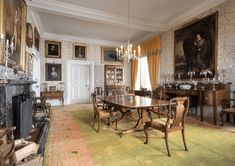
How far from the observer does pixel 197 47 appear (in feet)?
16.2

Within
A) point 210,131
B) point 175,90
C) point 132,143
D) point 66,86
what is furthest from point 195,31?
point 66,86

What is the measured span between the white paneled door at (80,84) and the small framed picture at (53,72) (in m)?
0.70

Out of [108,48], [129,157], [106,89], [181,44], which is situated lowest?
[129,157]

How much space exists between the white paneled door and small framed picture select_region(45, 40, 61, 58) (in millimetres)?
984

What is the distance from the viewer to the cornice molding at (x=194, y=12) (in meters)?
4.41

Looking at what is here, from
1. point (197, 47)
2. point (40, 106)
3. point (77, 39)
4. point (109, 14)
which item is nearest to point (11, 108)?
point (40, 106)

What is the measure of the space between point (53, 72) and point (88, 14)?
146 inches

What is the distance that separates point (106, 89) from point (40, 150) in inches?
232

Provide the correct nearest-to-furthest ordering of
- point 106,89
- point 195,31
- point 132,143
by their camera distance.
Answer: point 132,143, point 195,31, point 106,89

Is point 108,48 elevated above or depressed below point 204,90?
above

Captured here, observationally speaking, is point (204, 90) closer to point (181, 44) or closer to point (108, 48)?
point (181, 44)

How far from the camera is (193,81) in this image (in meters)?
5.04

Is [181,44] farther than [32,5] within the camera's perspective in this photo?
Yes

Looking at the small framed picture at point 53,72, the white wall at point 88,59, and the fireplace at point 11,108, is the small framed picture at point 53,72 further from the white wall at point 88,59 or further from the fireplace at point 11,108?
the fireplace at point 11,108
